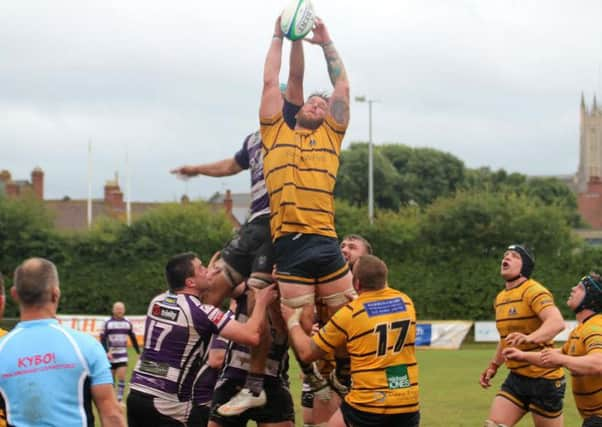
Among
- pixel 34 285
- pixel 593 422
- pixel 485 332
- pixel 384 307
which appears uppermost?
pixel 34 285

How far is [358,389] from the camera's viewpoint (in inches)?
326

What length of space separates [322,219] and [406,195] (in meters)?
71.7

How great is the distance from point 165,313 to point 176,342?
28 cm

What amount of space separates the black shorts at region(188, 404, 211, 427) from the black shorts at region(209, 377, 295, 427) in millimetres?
296

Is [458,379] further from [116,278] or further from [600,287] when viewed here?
[116,278]

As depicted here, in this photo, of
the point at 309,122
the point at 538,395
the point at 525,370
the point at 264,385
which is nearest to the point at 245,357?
the point at 264,385

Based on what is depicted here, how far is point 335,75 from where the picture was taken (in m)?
8.71

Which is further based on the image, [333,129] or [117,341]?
[117,341]

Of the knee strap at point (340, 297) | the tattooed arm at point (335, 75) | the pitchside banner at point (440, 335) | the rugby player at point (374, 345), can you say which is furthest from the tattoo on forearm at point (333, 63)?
the pitchside banner at point (440, 335)

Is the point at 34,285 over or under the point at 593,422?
over

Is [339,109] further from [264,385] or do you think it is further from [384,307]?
[264,385]

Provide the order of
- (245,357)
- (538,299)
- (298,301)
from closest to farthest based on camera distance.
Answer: (298,301), (245,357), (538,299)

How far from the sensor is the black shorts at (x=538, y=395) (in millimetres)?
10961

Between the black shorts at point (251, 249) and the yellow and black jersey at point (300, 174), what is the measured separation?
0.35m
